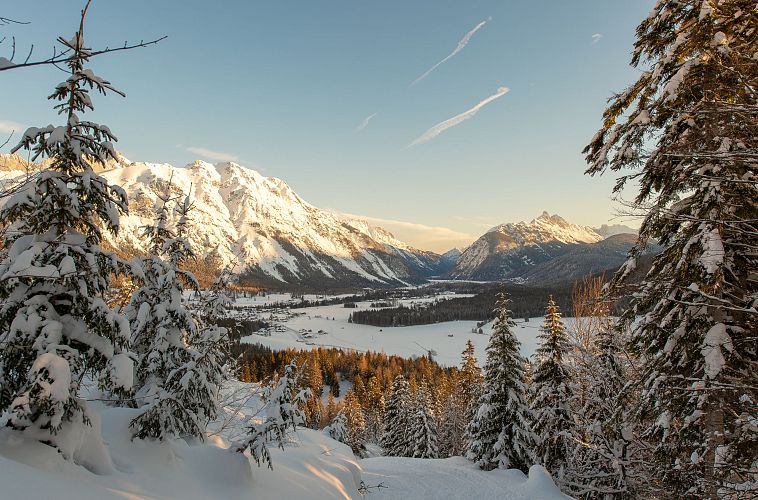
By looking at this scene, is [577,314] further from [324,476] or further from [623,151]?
[324,476]

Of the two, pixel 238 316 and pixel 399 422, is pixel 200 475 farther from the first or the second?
pixel 399 422

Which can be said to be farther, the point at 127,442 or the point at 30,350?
the point at 127,442

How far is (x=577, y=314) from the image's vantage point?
1395 centimetres

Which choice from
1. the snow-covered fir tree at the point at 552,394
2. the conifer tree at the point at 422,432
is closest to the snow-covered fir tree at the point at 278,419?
the snow-covered fir tree at the point at 552,394

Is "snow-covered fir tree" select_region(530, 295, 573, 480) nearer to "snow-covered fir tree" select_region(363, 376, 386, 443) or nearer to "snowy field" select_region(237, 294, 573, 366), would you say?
"snow-covered fir tree" select_region(363, 376, 386, 443)

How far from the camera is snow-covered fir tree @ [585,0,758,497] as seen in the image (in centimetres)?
500

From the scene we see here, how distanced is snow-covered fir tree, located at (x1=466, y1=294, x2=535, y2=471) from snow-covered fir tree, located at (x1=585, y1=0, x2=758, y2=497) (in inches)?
499

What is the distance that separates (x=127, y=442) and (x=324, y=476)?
248 inches

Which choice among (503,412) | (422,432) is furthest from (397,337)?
(503,412)

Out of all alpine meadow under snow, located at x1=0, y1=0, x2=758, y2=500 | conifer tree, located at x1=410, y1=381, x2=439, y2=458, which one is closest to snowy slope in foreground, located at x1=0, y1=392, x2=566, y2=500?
alpine meadow under snow, located at x1=0, y1=0, x2=758, y2=500

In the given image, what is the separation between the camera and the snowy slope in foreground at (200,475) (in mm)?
4512

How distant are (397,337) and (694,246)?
14586 centimetres

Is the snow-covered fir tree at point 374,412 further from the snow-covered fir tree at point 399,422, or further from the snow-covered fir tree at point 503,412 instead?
the snow-covered fir tree at point 503,412

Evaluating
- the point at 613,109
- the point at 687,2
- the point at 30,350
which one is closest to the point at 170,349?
the point at 30,350
